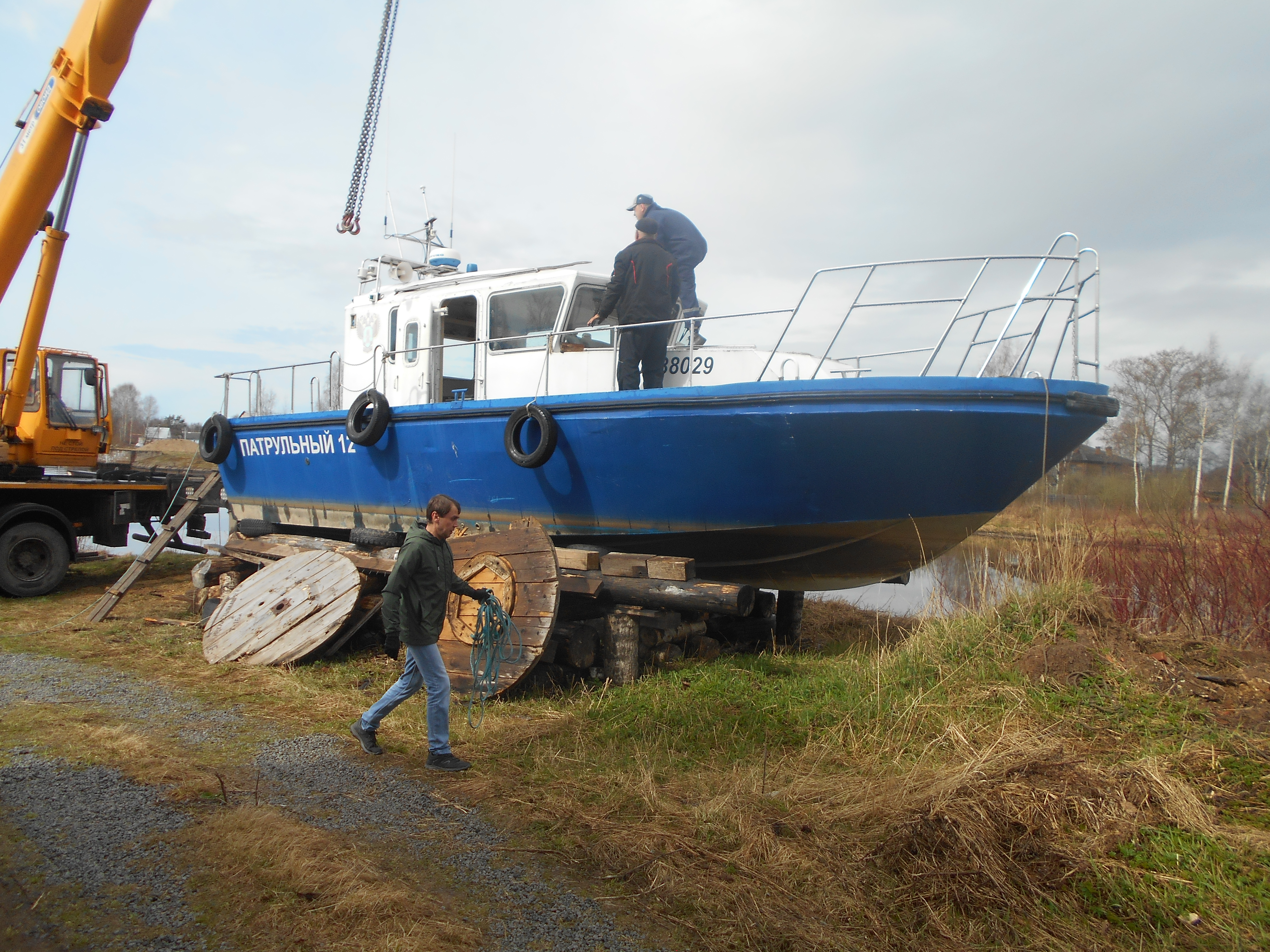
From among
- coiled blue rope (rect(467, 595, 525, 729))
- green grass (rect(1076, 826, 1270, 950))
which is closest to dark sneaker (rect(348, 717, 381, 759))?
coiled blue rope (rect(467, 595, 525, 729))

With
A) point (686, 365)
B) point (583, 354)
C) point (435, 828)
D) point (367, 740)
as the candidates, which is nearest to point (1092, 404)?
point (686, 365)

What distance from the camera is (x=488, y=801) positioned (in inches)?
145

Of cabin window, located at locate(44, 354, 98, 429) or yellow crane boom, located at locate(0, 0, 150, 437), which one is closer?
yellow crane boom, located at locate(0, 0, 150, 437)

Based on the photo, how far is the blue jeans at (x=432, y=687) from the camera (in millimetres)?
4035

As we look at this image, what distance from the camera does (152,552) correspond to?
8.70 metres

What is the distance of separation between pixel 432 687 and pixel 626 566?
2060 millimetres

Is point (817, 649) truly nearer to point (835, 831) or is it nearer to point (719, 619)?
point (719, 619)

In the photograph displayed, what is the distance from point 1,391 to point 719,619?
8801 mm

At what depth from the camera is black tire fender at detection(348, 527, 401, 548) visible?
7.68 m

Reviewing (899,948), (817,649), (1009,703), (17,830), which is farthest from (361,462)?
(899,948)

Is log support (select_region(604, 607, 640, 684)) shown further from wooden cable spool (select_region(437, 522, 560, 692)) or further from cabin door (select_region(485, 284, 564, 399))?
cabin door (select_region(485, 284, 564, 399))

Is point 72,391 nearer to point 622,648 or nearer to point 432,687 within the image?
point 622,648

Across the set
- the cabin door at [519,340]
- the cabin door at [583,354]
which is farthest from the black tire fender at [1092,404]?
the cabin door at [519,340]

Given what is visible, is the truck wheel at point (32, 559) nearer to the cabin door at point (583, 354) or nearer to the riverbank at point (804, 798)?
the riverbank at point (804, 798)
